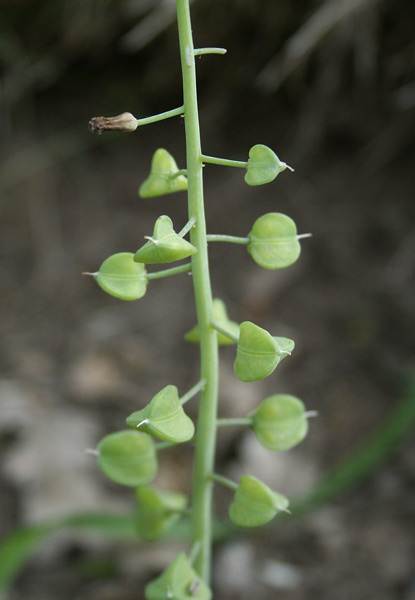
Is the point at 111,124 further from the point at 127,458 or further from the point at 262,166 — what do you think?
the point at 127,458

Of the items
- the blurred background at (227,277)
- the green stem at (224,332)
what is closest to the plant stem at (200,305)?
the green stem at (224,332)

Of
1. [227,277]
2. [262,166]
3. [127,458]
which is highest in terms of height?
[262,166]

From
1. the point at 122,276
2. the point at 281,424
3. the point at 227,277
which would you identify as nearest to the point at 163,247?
the point at 122,276

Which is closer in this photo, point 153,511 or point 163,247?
point 163,247

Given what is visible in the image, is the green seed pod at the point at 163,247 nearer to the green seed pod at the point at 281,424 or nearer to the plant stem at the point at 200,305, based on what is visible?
the plant stem at the point at 200,305

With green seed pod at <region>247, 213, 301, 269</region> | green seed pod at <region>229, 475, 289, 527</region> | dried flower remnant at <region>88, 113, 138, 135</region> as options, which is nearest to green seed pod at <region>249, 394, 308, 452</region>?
green seed pod at <region>229, 475, 289, 527</region>

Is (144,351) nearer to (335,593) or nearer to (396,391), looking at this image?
(396,391)
